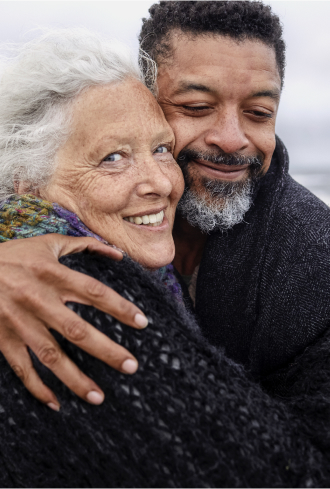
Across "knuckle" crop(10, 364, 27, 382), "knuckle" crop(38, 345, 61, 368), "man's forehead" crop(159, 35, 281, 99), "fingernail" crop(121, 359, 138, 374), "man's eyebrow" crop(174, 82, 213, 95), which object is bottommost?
"knuckle" crop(10, 364, 27, 382)

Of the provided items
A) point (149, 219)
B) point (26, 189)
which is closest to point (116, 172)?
point (149, 219)

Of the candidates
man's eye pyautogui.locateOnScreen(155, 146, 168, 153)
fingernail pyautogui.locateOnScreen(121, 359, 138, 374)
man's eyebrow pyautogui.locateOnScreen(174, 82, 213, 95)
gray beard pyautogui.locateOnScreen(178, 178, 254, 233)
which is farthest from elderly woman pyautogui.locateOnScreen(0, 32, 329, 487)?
gray beard pyautogui.locateOnScreen(178, 178, 254, 233)

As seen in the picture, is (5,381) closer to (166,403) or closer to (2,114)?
(166,403)

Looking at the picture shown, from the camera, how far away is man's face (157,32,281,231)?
7.67 ft

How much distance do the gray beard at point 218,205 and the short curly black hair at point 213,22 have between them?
78cm

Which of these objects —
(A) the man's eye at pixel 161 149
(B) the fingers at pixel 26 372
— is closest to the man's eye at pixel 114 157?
(A) the man's eye at pixel 161 149

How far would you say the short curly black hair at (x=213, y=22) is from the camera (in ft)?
7.71

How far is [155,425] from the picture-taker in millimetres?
1340

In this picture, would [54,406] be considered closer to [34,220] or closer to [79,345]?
[79,345]

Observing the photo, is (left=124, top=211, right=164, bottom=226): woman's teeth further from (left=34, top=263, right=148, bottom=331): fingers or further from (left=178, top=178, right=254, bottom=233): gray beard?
(left=34, top=263, right=148, bottom=331): fingers

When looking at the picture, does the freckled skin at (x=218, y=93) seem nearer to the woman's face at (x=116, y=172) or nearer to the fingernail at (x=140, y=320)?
the woman's face at (x=116, y=172)

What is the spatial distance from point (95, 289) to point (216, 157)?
1362 millimetres

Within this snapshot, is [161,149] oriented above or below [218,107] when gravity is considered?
below

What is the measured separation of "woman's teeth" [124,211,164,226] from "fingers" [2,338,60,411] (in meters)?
0.83
